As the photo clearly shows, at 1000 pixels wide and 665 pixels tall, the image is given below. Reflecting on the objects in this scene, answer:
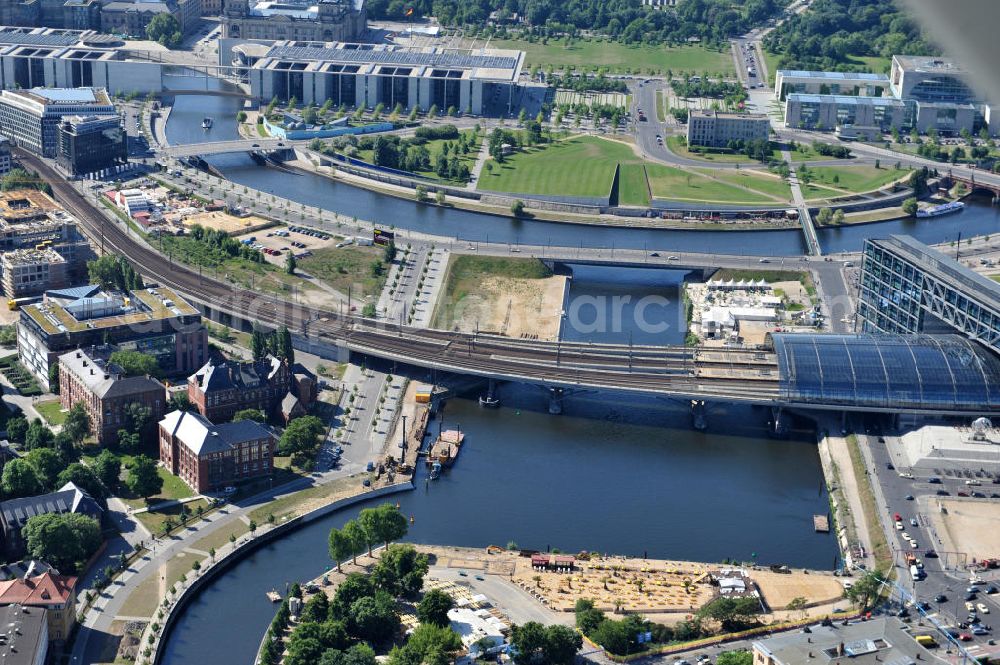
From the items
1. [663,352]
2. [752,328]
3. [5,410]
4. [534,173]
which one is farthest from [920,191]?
[5,410]

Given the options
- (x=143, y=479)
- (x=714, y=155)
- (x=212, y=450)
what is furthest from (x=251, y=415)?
(x=714, y=155)

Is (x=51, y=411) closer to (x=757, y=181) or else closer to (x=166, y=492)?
(x=166, y=492)

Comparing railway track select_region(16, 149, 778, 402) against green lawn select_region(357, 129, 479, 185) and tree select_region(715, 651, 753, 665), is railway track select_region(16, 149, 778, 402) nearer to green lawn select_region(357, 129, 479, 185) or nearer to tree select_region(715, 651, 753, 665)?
tree select_region(715, 651, 753, 665)

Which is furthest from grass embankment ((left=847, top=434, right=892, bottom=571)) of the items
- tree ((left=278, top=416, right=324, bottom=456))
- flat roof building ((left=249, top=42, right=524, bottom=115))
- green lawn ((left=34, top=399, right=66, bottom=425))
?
flat roof building ((left=249, top=42, right=524, bottom=115))

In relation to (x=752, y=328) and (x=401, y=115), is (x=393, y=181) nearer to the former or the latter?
(x=401, y=115)

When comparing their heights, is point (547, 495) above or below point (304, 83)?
below

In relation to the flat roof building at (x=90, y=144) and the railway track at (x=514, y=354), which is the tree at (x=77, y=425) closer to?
the railway track at (x=514, y=354)
